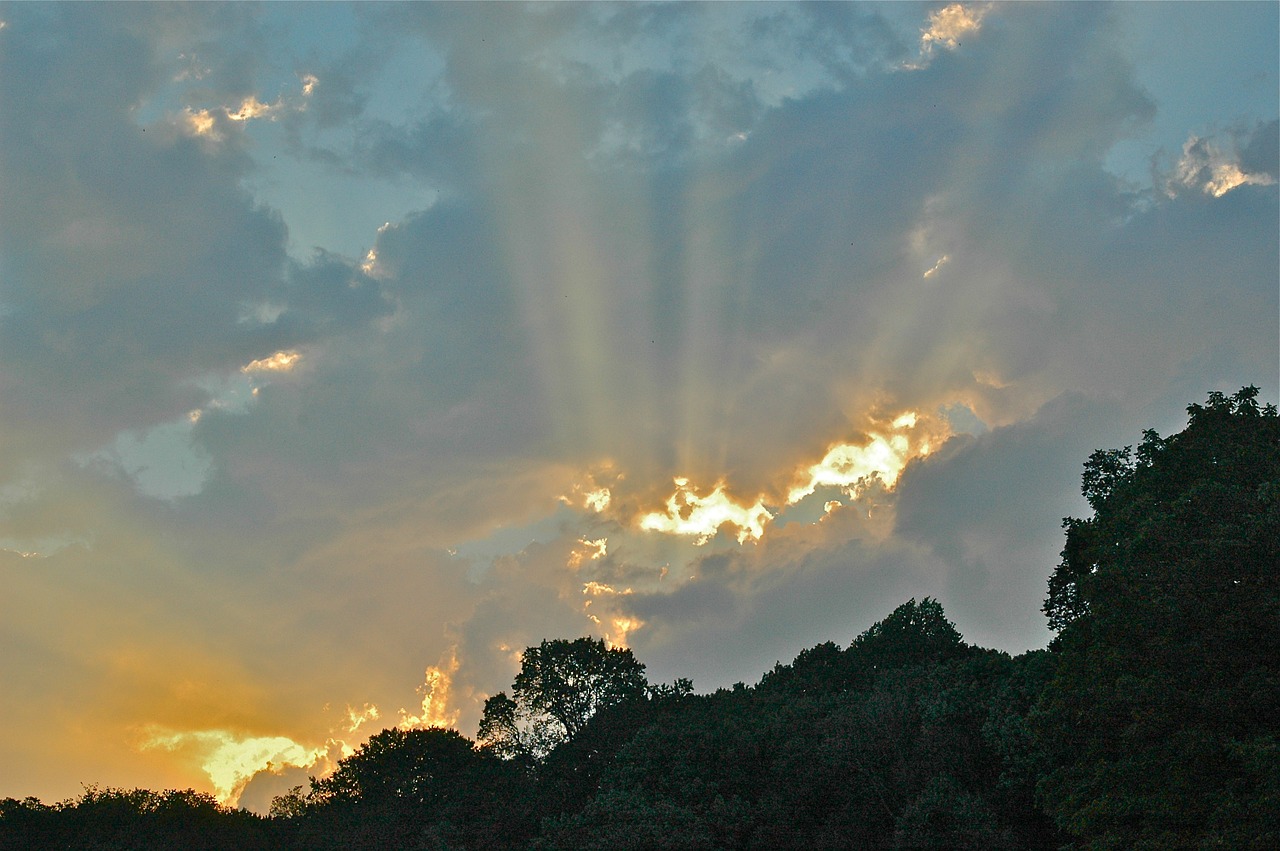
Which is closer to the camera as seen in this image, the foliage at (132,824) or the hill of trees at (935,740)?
the hill of trees at (935,740)

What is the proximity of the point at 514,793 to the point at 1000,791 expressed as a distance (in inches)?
1377

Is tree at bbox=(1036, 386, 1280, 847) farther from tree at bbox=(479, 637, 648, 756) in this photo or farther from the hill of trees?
tree at bbox=(479, 637, 648, 756)

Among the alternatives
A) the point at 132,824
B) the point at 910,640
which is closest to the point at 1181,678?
the point at 910,640

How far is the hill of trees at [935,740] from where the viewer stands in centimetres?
3212

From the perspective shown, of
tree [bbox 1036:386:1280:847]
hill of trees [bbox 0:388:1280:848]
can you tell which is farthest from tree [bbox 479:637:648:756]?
tree [bbox 1036:386:1280:847]

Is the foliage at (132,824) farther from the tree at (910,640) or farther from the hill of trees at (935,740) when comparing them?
the tree at (910,640)

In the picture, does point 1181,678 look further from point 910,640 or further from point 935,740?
point 910,640

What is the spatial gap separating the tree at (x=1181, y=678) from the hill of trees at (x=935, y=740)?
8cm

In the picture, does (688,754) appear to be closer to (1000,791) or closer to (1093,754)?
(1000,791)

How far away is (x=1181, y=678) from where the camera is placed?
33062mm

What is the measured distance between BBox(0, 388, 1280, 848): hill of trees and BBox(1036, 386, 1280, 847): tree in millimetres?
84

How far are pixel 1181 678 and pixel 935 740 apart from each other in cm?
2119

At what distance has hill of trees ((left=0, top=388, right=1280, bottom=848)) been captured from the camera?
32125 millimetres

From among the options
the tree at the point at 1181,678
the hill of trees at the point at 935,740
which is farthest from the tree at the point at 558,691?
the tree at the point at 1181,678
